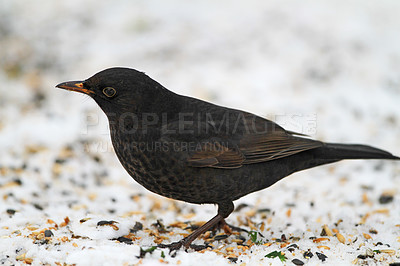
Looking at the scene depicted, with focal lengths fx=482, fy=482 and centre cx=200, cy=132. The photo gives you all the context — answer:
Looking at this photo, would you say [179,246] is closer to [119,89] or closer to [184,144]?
[184,144]

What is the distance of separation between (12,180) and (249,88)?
4.03 meters

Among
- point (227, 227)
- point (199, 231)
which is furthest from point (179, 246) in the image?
point (227, 227)

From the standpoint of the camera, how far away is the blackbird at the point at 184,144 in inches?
152

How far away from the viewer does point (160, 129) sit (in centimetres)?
395

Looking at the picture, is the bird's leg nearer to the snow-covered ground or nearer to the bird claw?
the bird claw

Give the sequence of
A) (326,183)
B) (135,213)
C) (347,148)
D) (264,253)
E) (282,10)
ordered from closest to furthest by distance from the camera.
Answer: (264,253) → (347,148) → (135,213) → (326,183) → (282,10)

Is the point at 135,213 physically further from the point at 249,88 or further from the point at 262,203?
the point at 249,88

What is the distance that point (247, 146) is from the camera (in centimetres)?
424

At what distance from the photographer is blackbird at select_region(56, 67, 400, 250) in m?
3.86

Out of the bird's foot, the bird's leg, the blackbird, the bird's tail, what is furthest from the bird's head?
the bird's tail

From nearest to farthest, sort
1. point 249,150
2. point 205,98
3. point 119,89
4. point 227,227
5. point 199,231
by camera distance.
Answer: point 119,89 → point 199,231 → point 249,150 → point 227,227 → point 205,98

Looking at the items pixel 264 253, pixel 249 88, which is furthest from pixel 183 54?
pixel 264 253

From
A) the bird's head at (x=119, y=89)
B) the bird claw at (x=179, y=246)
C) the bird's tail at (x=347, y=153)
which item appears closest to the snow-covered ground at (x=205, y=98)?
the bird claw at (x=179, y=246)

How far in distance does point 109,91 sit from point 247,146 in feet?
4.22
